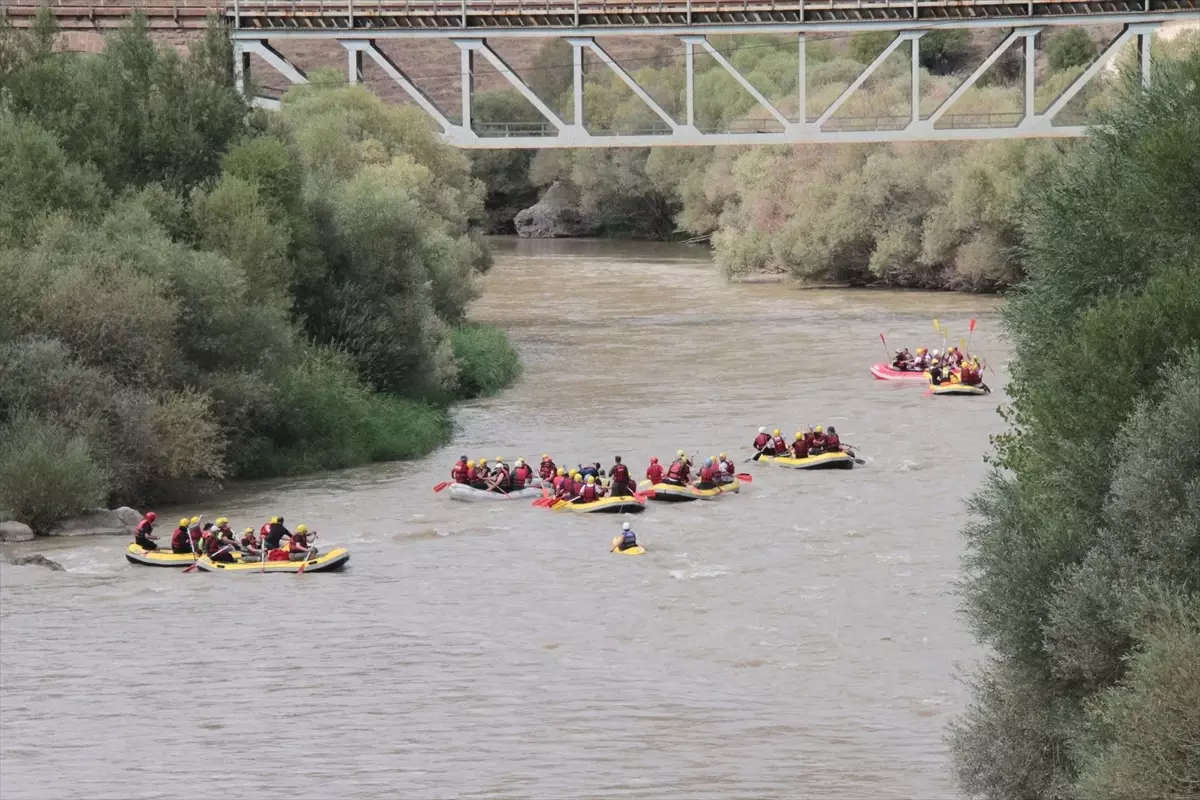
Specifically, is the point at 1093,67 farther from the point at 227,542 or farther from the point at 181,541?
the point at 181,541

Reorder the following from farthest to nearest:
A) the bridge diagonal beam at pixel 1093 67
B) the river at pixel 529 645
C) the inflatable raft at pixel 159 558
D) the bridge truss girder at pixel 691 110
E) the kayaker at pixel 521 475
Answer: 1. the bridge truss girder at pixel 691 110
2. the bridge diagonal beam at pixel 1093 67
3. the kayaker at pixel 521 475
4. the inflatable raft at pixel 159 558
5. the river at pixel 529 645

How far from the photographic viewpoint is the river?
1842 cm

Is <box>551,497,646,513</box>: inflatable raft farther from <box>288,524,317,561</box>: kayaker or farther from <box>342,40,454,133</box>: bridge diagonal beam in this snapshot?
<box>342,40,454,133</box>: bridge diagonal beam

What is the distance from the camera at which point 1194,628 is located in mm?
12516

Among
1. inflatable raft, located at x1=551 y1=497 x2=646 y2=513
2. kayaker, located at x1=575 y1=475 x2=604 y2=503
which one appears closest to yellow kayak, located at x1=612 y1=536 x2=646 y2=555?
inflatable raft, located at x1=551 y1=497 x2=646 y2=513

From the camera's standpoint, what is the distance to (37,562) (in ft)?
88.0

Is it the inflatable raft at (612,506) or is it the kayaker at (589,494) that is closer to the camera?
the inflatable raft at (612,506)

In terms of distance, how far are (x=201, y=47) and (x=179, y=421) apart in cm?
1280

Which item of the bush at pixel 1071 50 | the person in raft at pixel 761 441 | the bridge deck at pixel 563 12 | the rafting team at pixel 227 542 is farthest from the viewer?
the bush at pixel 1071 50

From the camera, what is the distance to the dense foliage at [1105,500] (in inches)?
494

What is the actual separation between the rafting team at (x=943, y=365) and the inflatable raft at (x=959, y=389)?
11 cm

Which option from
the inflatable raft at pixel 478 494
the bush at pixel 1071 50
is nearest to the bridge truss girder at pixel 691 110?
the inflatable raft at pixel 478 494

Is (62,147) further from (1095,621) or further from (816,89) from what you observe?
(816,89)

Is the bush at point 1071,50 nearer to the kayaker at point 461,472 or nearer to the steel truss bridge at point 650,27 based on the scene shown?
the steel truss bridge at point 650,27
